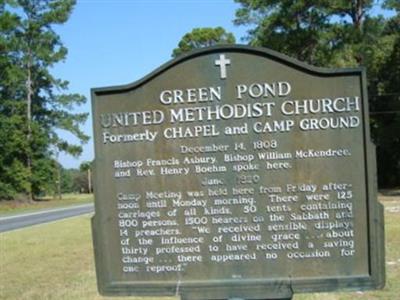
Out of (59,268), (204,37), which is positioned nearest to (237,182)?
(59,268)

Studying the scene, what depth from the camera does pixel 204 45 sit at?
4566 cm

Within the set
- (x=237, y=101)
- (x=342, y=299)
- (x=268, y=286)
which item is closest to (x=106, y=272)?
(x=268, y=286)

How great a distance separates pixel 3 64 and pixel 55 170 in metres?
9.52

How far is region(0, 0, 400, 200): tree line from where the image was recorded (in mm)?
37344

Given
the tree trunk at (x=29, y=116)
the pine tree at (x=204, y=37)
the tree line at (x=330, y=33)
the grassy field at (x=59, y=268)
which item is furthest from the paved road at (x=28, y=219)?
the pine tree at (x=204, y=37)

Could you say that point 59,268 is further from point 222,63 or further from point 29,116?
point 29,116

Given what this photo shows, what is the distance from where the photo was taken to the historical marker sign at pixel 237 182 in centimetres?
517

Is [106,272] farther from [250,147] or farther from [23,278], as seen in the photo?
[23,278]

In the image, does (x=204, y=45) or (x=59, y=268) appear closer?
(x=59, y=268)

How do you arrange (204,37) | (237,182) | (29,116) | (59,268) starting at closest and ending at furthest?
(237,182), (59,268), (29,116), (204,37)

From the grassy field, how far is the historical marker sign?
10.1 ft

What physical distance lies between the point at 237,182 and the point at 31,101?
52238 millimetres

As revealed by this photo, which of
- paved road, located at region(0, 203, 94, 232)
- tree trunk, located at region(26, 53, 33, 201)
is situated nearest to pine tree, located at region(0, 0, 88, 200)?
tree trunk, located at region(26, 53, 33, 201)

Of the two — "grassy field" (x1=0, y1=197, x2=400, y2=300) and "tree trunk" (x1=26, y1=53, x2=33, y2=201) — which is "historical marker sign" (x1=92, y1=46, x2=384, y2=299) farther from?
"tree trunk" (x1=26, y1=53, x2=33, y2=201)
